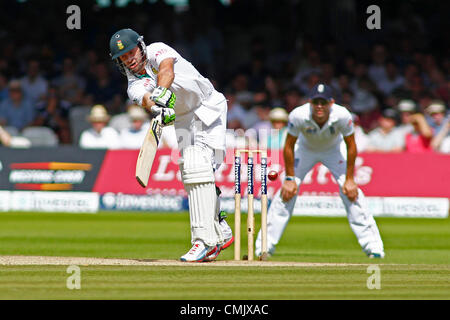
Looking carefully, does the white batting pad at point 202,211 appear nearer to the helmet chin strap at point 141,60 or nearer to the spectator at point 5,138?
the helmet chin strap at point 141,60

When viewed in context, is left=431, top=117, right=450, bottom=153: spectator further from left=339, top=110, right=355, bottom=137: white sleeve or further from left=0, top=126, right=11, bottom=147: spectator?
left=0, top=126, right=11, bottom=147: spectator

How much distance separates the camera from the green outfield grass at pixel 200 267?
7.12 meters

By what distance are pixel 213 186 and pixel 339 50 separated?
11.9m

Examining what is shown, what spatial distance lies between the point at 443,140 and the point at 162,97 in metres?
Result: 9.45

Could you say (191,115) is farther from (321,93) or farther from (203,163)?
(321,93)

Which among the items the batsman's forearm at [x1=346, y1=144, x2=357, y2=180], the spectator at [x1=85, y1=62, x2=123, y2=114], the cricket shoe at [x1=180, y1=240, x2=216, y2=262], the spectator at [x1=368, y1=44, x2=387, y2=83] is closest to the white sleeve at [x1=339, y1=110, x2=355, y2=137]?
the batsman's forearm at [x1=346, y1=144, x2=357, y2=180]

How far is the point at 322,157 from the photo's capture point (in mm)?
10742

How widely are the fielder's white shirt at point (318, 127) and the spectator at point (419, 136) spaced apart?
22.1 feet

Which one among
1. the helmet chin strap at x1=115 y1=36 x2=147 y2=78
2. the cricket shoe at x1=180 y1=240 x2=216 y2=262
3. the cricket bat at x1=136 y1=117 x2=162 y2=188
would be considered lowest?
the cricket shoe at x1=180 y1=240 x2=216 y2=262

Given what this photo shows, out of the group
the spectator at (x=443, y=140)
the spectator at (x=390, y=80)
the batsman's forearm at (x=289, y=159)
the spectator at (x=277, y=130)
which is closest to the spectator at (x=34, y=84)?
the spectator at (x=277, y=130)

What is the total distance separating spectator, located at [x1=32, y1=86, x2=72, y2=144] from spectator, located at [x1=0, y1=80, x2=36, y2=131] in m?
0.21

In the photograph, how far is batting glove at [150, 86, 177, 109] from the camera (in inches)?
336

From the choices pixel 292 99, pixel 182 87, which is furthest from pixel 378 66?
pixel 182 87

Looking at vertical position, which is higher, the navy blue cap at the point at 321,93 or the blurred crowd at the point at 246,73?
the blurred crowd at the point at 246,73
